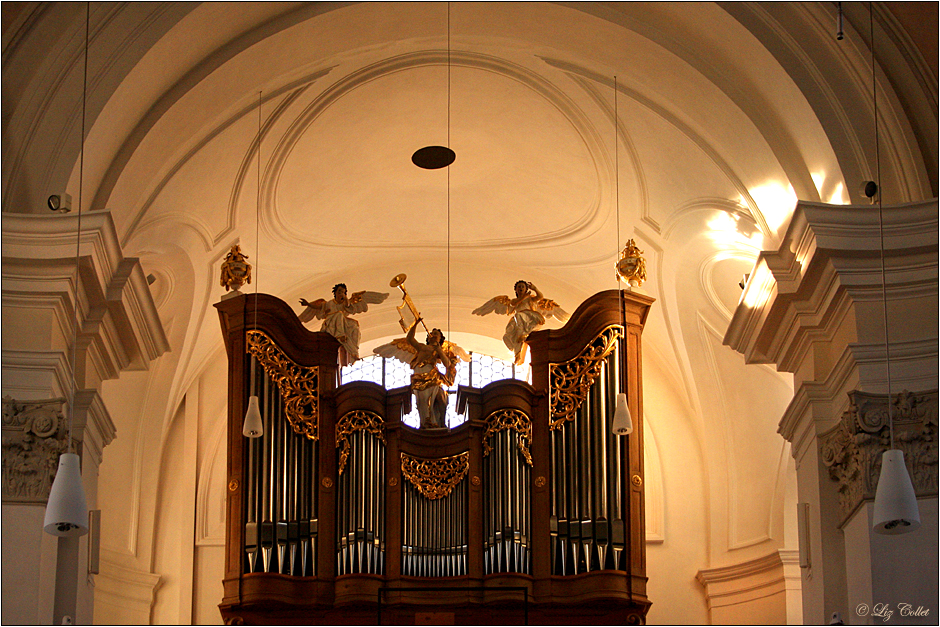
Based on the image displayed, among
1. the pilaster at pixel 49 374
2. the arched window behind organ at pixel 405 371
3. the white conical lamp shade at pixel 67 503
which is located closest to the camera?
the white conical lamp shade at pixel 67 503

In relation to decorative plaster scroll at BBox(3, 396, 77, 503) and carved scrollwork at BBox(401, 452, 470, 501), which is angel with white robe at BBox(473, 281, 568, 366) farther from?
decorative plaster scroll at BBox(3, 396, 77, 503)

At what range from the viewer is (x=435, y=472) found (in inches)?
443

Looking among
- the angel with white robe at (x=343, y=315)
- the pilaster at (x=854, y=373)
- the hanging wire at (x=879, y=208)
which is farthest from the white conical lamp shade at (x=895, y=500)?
the angel with white robe at (x=343, y=315)

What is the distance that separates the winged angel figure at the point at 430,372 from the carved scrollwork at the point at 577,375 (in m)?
0.81

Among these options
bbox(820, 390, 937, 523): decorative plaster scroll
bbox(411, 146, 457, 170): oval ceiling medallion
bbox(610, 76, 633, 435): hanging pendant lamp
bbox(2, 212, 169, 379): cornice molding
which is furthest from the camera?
bbox(411, 146, 457, 170): oval ceiling medallion

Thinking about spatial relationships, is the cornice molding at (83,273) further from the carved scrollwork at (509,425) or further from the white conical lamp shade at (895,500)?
the white conical lamp shade at (895,500)

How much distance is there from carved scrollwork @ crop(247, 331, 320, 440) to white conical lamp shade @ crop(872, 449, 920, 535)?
5.52 metres

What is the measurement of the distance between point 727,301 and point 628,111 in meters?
2.27

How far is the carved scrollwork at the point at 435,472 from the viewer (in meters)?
11.2

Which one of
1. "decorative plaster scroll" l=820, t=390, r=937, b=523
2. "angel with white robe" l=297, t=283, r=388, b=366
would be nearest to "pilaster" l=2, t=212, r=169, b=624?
"angel with white robe" l=297, t=283, r=388, b=366

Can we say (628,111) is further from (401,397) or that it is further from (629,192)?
(401,397)

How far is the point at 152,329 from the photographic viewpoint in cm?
1053

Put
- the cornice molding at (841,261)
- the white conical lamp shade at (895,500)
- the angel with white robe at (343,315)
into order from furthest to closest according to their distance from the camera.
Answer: the angel with white robe at (343,315) < the cornice molding at (841,261) < the white conical lamp shade at (895,500)

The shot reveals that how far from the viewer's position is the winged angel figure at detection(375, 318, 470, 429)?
11.4 meters
